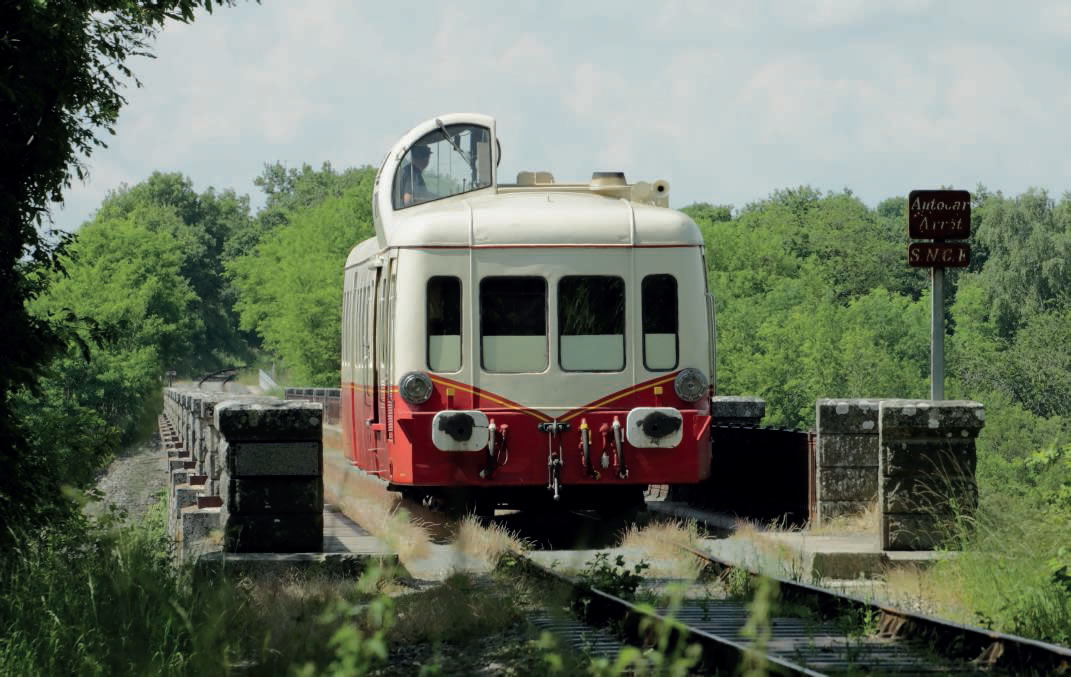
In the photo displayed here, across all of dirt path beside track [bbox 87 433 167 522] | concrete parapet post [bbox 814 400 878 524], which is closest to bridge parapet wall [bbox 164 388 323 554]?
concrete parapet post [bbox 814 400 878 524]

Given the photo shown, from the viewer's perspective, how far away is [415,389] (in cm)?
1634

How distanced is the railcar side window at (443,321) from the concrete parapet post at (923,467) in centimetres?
444

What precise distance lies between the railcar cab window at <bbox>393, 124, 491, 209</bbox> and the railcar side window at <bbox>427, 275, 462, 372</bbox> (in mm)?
1729

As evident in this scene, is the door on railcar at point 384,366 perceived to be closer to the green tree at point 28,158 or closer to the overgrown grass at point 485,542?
the overgrown grass at point 485,542

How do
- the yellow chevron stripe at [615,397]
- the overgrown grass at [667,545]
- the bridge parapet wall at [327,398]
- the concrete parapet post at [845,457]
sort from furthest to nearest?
the bridge parapet wall at [327,398], the yellow chevron stripe at [615,397], the concrete parapet post at [845,457], the overgrown grass at [667,545]

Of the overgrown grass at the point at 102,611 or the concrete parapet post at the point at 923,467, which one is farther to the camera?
the concrete parapet post at the point at 923,467

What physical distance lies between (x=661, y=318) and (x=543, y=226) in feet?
4.55

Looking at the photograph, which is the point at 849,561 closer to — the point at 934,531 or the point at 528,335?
the point at 934,531

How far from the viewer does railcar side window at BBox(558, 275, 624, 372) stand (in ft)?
54.7

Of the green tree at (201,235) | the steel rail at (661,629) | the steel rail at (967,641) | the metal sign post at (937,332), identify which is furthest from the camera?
the green tree at (201,235)

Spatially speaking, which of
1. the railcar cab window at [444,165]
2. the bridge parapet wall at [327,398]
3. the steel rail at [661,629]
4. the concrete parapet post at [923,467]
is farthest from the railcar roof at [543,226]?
the bridge parapet wall at [327,398]

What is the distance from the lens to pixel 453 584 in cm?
1248

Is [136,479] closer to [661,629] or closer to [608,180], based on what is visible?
[608,180]

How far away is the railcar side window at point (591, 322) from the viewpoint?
1667cm
